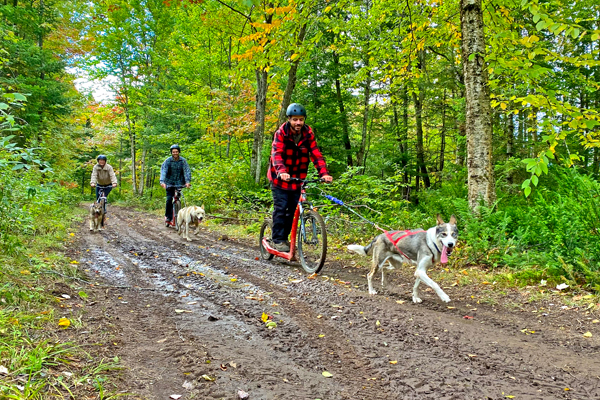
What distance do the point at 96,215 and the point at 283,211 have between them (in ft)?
23.0

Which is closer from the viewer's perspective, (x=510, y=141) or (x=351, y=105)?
(x=510, y=141)

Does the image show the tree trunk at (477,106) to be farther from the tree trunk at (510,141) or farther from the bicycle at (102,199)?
the bicycle at (102,199)

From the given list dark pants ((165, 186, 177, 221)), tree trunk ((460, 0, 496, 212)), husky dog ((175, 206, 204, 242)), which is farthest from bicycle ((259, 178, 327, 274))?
dark pants ((165, 186, 177, 221))

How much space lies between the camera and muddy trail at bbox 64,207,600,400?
95.0 inches

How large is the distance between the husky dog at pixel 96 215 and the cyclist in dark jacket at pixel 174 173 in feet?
6.43

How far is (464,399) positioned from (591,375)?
111cm

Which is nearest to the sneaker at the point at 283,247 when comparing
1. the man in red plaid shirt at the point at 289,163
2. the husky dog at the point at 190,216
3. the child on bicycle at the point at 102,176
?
the man in red plaid shirt at the point at 289,163

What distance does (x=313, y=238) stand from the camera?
582cm

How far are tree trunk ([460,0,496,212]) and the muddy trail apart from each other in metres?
2.41

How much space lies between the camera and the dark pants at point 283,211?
20.3 feet

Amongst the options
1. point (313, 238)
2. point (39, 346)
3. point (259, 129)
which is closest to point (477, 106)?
point (313, 238)

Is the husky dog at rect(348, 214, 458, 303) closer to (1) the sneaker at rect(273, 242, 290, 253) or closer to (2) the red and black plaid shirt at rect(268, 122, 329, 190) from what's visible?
(1) the sneaker at rect(273, 242, 290, 253)

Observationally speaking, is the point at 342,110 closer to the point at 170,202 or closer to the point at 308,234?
the point at 170,202

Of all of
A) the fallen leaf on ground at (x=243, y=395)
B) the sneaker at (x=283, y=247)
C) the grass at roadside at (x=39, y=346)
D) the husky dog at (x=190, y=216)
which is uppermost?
the husky dog at (x=190, y=216)
